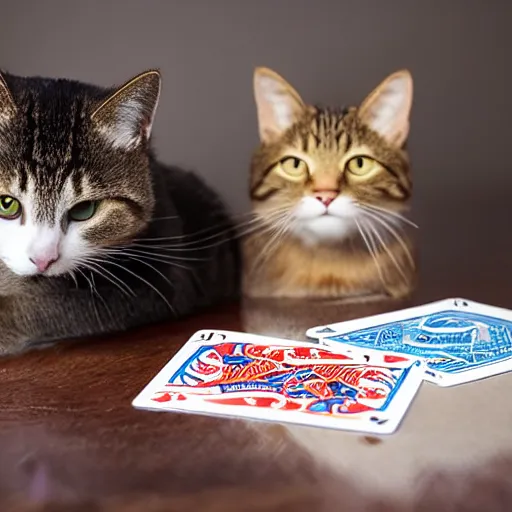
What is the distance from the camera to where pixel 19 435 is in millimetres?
901

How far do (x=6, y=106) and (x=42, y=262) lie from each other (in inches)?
8.9

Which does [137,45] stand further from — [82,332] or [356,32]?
[82,332]

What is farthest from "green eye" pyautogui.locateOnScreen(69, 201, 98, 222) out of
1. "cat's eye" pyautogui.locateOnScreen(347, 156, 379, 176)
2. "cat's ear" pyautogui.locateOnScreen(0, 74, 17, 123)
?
"cat's eye" pyautogui.locateOnScreen(347, 156, 379, 176)

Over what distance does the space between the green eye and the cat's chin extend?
0.41 m

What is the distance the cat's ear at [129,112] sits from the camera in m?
1.14

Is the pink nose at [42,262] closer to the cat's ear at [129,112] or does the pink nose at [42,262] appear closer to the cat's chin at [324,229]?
the cat's ear at [129,112]

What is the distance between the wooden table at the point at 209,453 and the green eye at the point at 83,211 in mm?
205

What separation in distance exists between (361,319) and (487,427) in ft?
1.28

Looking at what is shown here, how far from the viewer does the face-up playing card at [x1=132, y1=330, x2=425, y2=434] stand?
0.92 meters

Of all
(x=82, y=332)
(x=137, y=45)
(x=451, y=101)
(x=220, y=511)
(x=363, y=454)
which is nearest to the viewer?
(x=220, y=511)

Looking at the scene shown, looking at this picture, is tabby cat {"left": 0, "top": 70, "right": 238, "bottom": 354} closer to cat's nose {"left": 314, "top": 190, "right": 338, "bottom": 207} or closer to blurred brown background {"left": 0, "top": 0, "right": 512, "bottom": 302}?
cat's nose {"left": 314, "top": 190, "right": 338, "bottom": 207}

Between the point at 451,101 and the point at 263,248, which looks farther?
the point at 451,101

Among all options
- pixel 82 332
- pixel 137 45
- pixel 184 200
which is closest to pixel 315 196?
pixel 184 200

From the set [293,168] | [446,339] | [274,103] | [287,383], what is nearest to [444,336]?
[446,339]
